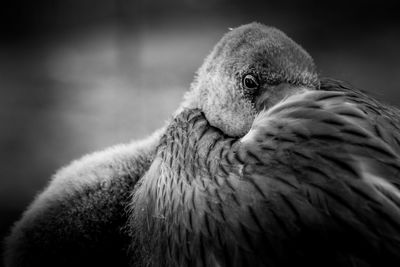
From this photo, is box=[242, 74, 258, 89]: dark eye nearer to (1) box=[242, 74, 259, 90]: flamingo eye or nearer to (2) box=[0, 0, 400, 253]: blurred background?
(1) box=[242, 74, 259, 90]: flamingo eye

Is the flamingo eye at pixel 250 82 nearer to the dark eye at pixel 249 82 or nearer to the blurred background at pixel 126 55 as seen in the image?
the dark eye at pixel 249 82

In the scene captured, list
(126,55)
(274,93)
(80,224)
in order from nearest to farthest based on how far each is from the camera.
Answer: (274,93), (80,224), (126,55)

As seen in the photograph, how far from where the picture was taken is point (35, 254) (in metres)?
1.22

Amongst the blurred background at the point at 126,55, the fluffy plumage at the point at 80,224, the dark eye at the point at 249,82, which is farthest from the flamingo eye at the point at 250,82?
the blurred background at the point at 126,55

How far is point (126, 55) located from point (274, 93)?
219 cm

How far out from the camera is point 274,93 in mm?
1079

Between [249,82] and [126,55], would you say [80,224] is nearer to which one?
[249,82]

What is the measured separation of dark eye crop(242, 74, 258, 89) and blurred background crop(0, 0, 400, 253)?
151 cm

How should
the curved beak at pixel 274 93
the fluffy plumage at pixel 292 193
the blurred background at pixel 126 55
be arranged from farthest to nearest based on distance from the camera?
the blurred background at pixel 126 55 → the curved beak at pixel 274 93 → the fluffy plumage at pixel 292 193

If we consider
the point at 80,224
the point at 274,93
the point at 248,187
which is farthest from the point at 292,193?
the point at 80,224

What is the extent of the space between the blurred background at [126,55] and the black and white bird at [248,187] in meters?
1.31

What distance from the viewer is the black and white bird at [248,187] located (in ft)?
2.84

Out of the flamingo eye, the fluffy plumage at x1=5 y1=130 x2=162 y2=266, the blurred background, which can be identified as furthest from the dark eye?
the blurred background

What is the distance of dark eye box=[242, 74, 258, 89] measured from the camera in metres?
1.09
